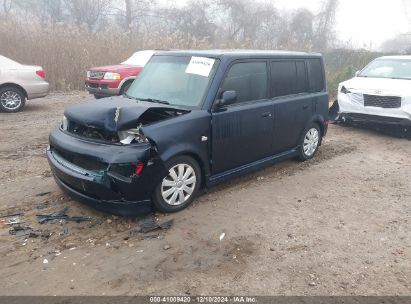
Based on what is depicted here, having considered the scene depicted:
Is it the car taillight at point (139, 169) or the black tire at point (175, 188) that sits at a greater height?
the car taillight at point (139, 169)

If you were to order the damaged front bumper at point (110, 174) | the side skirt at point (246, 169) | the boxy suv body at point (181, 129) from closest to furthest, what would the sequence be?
the damaged front bumper at point (110, 174)
the boxy suv body at point (181, 129)
the side skirt at point (246, 169)

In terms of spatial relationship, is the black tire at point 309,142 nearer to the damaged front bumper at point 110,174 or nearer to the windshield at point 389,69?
the damaged front bumper at point 110,174

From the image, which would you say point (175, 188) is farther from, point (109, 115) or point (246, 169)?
point (246, 169)

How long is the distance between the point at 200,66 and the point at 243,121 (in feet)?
2.91

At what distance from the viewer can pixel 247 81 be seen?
5012 mm

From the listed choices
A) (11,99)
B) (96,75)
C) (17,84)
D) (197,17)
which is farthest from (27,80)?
(197,17)

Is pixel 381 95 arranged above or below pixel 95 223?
above

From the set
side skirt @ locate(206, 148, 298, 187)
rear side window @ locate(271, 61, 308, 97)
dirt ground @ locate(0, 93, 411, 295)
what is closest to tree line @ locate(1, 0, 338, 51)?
rear side window @ locate(271, 61, 308, 97)

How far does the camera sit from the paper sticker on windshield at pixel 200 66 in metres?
4.70

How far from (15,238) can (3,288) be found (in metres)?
0.79

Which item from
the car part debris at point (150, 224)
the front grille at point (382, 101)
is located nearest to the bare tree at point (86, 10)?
the front grille at point (382, 101)

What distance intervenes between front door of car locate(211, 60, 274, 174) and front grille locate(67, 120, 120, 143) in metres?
1.21

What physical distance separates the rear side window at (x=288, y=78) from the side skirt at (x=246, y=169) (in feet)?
3.09

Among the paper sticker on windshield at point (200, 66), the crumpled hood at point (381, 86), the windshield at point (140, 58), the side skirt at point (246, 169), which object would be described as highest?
the windshield at point (140, 58)
